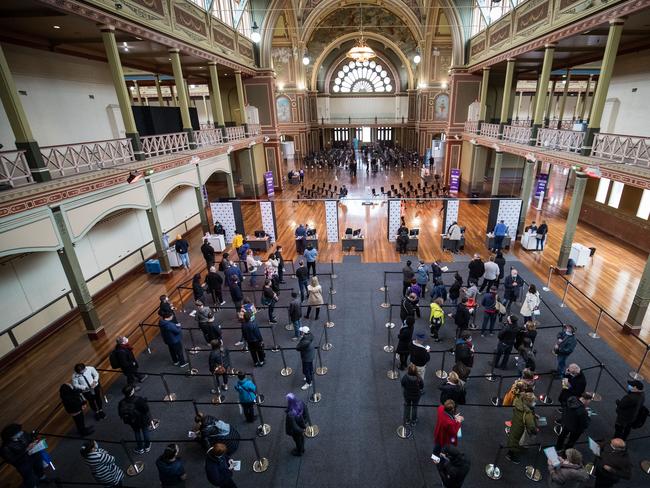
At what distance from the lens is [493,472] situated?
5668 mm

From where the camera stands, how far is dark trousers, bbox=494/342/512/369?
7.53 meters

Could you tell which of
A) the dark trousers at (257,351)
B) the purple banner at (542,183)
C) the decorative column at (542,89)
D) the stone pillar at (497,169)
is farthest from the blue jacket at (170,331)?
the purple banner at (542,183)

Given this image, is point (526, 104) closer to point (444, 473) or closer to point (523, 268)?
point (523, 268)

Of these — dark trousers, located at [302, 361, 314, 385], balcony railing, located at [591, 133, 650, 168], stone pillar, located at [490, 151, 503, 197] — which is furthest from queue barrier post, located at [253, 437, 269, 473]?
stone pillar, located at [490, 151, 503, 197]

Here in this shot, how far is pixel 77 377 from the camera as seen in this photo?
21.5 ft

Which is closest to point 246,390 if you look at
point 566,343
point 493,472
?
point 493,472

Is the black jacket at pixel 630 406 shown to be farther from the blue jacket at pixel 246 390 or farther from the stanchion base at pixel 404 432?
the blue jacket at pixel 246 390

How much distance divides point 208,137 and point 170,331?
1126 cm

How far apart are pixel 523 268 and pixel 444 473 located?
32.9 feet

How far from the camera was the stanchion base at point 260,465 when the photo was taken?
5.94 metres

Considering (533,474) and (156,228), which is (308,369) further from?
(156,228)

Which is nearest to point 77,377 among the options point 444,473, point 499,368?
point 444,473

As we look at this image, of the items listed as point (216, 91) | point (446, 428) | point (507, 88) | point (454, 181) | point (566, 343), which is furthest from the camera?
point (454, 181)

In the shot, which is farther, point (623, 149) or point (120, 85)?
point (120, 85)
